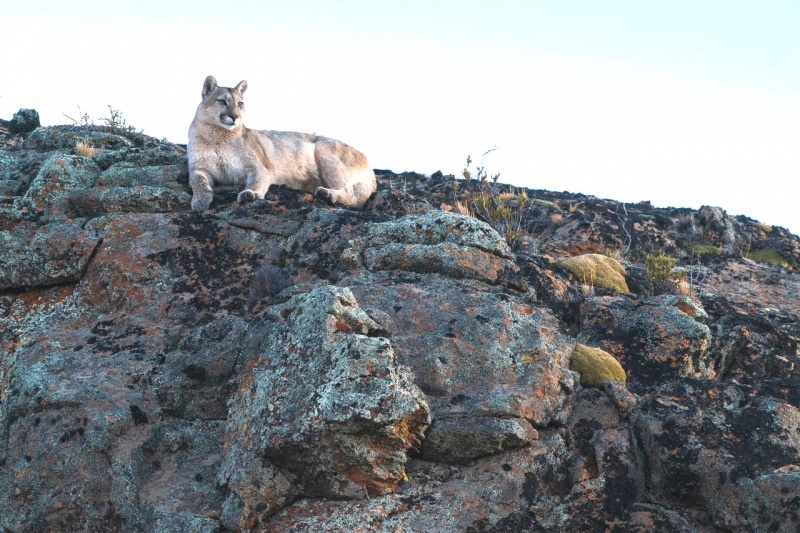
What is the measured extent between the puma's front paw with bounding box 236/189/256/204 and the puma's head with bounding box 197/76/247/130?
2.09 meters

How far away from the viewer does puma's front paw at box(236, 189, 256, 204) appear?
11.0 metres

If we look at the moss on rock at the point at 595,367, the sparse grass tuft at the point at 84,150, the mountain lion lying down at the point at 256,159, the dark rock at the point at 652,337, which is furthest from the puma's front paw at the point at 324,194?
the moss on rock at the point at 595,367

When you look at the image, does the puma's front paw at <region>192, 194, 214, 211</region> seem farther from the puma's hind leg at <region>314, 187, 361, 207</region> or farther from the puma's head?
the puma's head

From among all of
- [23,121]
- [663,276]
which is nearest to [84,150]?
[23,121]

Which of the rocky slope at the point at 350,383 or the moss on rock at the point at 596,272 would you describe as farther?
the moss on rock at the point at 596,272

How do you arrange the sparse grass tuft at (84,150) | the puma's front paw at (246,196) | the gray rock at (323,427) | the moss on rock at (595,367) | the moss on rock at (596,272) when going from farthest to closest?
the sparse grass tuft at (84,150) < the puma's front paw at (246,196) < the moss on rock at (596,272) < the moss on rock at (595,367) < the gray rock at (323,427)

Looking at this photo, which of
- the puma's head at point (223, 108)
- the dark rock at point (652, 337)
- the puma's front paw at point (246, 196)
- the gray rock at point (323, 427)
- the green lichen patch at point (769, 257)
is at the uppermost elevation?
the puma's head at point (223, 108)

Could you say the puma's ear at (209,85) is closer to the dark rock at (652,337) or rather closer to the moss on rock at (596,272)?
the moss on rock at (596,272)

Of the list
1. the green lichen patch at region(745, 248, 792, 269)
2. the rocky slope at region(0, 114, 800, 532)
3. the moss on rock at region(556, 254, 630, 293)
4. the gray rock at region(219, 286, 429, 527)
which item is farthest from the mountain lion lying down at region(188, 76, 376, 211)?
the green lichen patch at region(745, 248, 792, 269)

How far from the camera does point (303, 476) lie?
6.14 m

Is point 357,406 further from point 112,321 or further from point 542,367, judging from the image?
point 112,321

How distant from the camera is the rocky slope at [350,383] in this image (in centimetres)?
614

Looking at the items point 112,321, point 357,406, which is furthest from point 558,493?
point 112,321

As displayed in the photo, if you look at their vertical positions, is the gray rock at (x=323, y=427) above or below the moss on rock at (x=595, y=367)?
below
